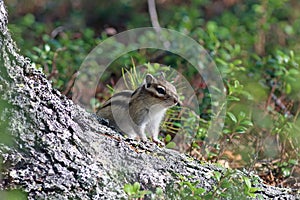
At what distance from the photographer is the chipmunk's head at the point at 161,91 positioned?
483cm

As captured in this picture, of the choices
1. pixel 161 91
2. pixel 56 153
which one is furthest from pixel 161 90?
pixel 56 153

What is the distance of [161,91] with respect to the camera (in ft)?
16.0

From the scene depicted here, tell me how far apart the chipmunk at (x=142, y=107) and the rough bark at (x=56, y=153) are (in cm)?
108

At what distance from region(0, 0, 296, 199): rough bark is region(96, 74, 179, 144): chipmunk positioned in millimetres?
1079

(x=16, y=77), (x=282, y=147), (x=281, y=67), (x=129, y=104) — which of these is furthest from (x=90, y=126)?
(x=281, y=67)

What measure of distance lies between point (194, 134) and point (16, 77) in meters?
2.35

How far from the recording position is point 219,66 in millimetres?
6379

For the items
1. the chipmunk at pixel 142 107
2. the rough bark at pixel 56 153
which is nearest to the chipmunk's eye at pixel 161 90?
the chipmunk at pixel 142 107

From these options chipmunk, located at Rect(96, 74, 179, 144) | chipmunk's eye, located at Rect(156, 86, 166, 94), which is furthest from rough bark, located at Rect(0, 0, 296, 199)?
chipmunk's eye, located at Rect(156, 86, 166, 94)

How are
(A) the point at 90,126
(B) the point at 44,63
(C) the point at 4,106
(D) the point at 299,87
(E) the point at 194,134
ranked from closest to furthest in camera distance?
(C) the point at 4,106 < (A) the point at 90,126 < (E) the point at 194,134 < (B) the point at 44,63 < (D) the point at 299,87

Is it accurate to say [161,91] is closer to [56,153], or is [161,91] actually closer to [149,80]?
[149,80]

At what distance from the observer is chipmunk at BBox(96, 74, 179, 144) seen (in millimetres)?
4789

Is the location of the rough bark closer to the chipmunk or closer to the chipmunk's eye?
the chipmunk

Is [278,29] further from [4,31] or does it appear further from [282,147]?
[4,31]
